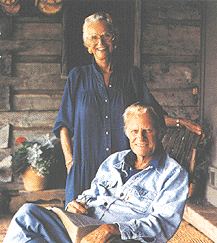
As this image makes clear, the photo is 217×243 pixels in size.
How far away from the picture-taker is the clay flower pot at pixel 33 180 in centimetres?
338

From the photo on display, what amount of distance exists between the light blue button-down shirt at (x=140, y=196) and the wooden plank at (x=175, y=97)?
2.14 meters

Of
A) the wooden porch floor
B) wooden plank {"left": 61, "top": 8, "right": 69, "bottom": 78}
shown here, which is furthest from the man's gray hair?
wooden plank {"left": 61, "top": 8, "right": 69, "bottom": 78}

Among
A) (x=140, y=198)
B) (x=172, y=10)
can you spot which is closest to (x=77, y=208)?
(x=140, y=198)

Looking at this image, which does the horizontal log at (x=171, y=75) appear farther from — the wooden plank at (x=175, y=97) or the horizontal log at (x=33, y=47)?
the horizontal log at (x=33, y=47)

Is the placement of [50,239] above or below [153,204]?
below

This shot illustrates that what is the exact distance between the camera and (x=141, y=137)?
1576 mm

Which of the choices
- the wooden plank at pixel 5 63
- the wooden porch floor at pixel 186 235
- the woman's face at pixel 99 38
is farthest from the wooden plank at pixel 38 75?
the woman's face at pixel 99 38

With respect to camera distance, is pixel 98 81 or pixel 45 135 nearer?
pixel 98 81

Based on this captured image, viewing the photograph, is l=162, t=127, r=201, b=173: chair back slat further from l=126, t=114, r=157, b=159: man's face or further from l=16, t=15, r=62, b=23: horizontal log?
l=16, t=15, r=62, b=23: horizontal log

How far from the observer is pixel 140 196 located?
5.06 ft

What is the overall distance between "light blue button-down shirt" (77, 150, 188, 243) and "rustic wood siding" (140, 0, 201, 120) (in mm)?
2165

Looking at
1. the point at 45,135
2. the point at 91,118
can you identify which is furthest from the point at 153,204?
the point at 45,135

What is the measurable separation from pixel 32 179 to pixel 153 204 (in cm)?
219

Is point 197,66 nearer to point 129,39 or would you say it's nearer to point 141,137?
point 129,39
